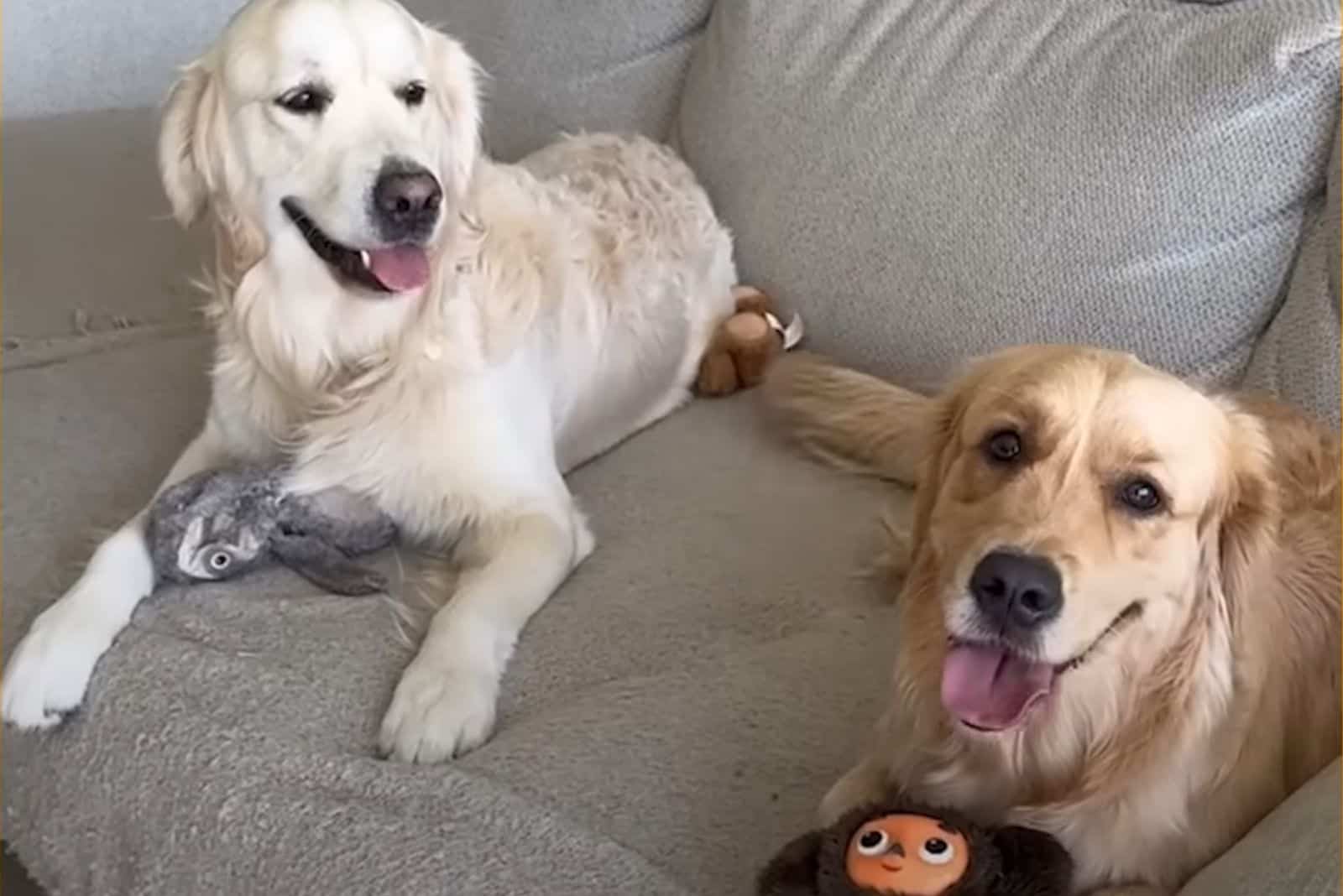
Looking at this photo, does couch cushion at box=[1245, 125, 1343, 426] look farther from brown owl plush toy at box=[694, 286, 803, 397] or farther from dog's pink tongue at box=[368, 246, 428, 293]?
dog's pink tongue at box=[368, 246, 428, 293]

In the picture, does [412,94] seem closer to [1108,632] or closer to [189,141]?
[189,141]

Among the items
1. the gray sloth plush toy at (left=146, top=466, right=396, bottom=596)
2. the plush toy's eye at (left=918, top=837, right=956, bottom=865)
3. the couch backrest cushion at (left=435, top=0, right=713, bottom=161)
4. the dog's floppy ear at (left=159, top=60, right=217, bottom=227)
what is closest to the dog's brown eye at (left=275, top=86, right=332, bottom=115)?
the dog's floppy ear at (left=159, top=60, right=217, bottom=227)

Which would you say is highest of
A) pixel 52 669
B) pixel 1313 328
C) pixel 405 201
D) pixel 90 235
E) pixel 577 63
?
pixel 1313 328

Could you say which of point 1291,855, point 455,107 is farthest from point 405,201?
point 1291,855

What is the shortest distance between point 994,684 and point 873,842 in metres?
0.17

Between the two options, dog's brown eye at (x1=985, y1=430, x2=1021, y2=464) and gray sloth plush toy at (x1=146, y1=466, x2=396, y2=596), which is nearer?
dog's brown eye at (x1=985, y1=430, x2=1021, y2=464)

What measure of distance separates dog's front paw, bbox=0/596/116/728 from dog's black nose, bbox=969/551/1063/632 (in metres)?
0.83

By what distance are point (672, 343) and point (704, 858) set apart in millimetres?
899

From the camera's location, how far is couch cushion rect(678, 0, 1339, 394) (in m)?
1.69

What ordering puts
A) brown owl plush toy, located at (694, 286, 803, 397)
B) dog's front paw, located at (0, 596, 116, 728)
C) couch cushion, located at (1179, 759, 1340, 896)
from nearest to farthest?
couch cushion, located at (1179, 759, 1340, 896) < dog's front paw, located at (0, 596, 116, 728) < brown owl plush toy, located at (694, 286, 803, 397)

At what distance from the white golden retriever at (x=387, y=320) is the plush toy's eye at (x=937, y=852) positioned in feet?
1.68

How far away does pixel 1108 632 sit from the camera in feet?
3.91

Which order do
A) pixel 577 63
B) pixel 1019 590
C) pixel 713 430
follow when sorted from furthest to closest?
pixel 577 63, pixel 713 430, pixel 1019 590

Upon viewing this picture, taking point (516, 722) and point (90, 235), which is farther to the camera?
point (90, 235)
